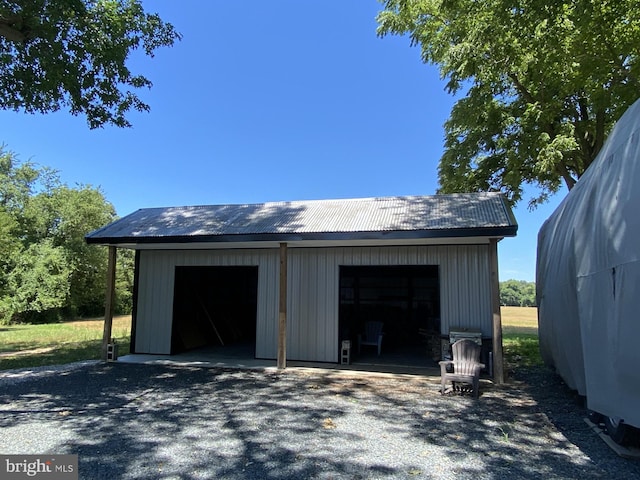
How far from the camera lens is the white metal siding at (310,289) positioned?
22.8 ft

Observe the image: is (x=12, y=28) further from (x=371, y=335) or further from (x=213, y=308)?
(x=371, y=335)

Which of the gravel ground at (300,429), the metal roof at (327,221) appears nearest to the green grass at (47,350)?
the gravel ground at (300,429)

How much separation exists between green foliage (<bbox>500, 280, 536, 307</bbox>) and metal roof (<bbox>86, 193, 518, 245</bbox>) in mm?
45082

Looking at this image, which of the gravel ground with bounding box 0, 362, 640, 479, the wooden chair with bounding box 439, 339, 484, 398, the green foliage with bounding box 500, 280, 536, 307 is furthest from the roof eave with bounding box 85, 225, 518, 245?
the green foliage with bounding box 500, 280, 536, 307

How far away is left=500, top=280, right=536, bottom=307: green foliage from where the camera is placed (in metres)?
48.5

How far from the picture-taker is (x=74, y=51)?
6902mm

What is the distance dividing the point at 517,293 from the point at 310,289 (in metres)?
51.6

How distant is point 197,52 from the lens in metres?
11.7

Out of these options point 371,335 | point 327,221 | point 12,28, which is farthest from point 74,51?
point 371,335

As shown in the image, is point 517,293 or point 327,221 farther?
point 517,293

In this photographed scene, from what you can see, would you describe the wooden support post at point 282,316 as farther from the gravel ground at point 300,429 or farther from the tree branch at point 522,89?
the tree branch at point 522,89

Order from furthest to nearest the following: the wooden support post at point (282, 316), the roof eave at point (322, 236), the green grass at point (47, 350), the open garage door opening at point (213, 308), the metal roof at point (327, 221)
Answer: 1. the open garage door opening at point (213, 308)
2. the green grass at point (47, 350)
3. the wooden support post at point (282, 316)
4. the metal roof at point (327, 221)
5. the roof eave at point (322, 236)

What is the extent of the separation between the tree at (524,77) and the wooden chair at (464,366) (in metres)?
6.29

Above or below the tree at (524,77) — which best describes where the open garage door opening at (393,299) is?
below
